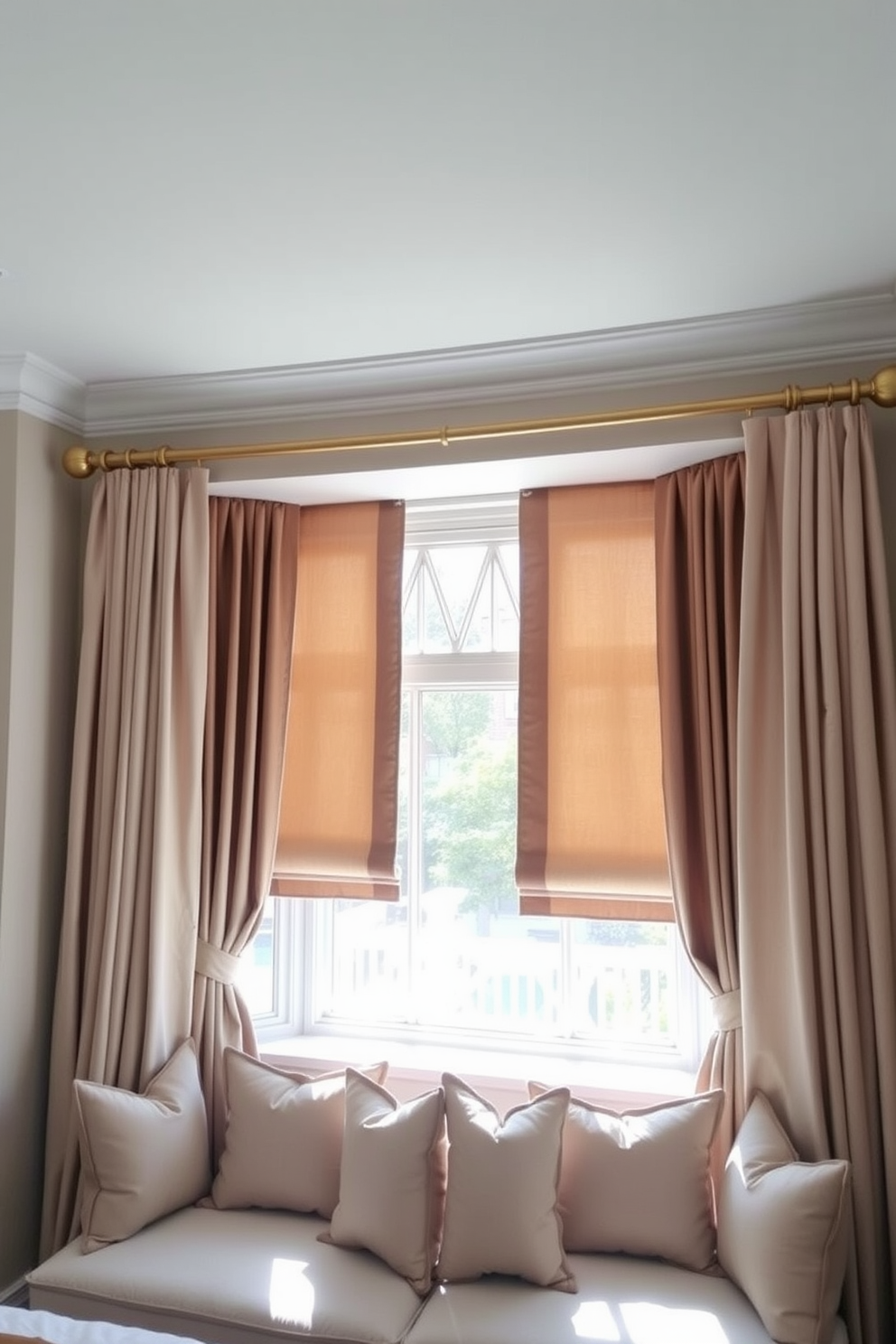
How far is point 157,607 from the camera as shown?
9.62 feet

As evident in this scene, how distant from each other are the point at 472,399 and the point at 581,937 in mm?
1685

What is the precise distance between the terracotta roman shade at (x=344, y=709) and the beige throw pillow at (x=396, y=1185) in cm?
76

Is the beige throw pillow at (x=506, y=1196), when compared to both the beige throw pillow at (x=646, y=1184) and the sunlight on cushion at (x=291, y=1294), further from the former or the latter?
the sunlight on cushion at (x=291, y=1294)

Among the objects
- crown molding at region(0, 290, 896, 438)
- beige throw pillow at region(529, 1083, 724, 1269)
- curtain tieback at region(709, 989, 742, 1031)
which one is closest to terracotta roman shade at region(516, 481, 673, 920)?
curtain tieback at region(709, 989, 742, 1031)

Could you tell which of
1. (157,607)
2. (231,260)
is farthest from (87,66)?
(157,607)

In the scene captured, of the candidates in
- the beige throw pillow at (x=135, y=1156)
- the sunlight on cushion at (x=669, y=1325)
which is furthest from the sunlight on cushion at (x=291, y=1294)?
the sunlight on cushion at (x=669, y=1325)

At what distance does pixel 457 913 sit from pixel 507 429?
1.58 metres

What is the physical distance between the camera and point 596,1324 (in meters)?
2.09

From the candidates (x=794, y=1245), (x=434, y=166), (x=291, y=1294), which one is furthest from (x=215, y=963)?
(x=434, y=166)

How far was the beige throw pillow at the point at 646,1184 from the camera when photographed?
2.32m

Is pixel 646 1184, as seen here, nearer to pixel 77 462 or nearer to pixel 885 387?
pixel 885 387

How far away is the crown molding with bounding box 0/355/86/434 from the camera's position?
2756mm

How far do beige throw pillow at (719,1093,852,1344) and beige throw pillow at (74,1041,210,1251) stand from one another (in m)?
1.42

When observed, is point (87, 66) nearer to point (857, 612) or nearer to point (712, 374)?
point (712, 374)
